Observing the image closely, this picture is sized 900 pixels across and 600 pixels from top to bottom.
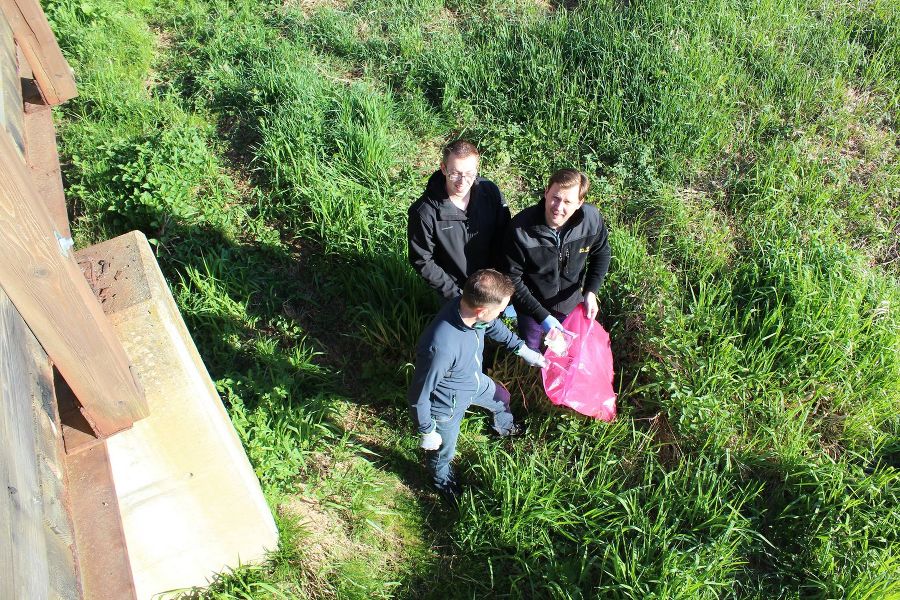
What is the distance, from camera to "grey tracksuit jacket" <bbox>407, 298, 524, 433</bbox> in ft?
8.81

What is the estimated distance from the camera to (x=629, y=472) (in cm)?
344

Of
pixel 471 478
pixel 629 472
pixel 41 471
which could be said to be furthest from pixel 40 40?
pixel 629 472

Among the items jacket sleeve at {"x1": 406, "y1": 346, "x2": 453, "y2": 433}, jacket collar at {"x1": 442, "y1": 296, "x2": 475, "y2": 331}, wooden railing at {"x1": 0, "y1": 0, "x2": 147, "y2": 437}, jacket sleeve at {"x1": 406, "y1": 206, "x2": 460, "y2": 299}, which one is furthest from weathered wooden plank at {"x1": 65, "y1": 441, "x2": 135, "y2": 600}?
jacket sleeve at {"x1": 406, "y1": 206, "x2": 460, "y2": 299}

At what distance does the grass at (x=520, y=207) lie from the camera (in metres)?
3.18

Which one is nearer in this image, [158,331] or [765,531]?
[158,331]

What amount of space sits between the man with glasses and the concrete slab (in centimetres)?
117

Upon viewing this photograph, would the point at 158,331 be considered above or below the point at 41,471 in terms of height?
below

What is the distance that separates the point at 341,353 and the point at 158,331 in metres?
1.79

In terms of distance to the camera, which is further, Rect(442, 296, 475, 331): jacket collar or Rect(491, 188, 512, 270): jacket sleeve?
Rect(491, 188, 512, 270): jacket sleeve

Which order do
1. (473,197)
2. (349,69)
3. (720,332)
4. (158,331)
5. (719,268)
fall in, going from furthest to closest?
(349,69) → (719,268) → (720,332) → (473,197) → (158,331)

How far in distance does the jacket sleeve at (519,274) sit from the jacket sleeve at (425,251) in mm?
329

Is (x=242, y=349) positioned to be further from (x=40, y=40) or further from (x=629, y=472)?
(x=629, y=472)

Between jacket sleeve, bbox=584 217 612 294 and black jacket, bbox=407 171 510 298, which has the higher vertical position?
black jacket, bbox=407 171 510 298

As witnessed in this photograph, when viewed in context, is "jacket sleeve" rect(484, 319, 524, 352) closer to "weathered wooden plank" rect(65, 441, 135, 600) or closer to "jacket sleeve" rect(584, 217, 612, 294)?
"jacket sleeve" rect(584, 217, 612, 294)
